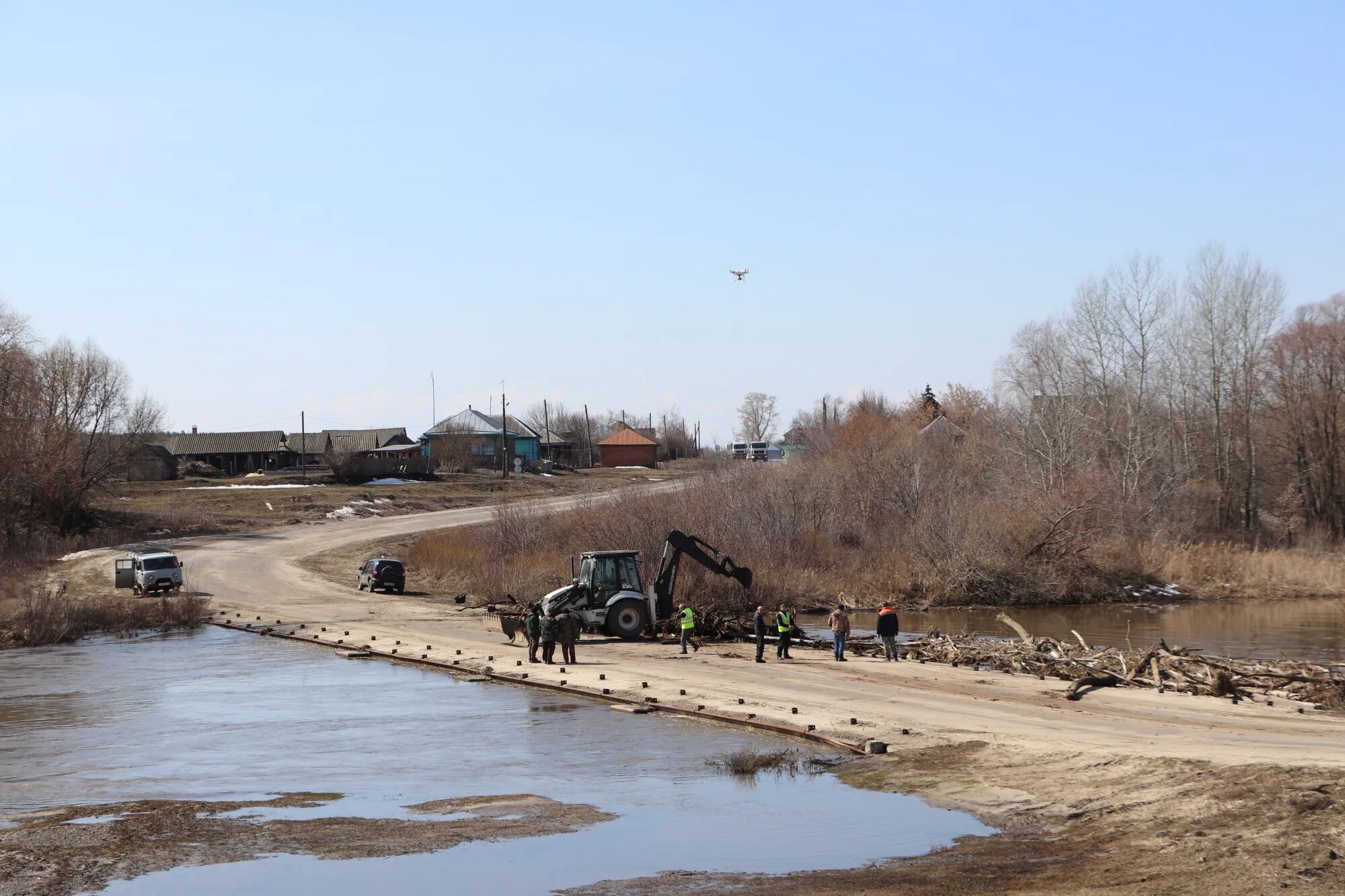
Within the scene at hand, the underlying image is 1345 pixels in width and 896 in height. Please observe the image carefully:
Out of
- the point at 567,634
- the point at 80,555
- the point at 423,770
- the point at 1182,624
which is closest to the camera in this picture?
the point at 423,770

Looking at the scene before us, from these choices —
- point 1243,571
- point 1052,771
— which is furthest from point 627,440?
point 1052,771

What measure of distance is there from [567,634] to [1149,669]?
1406cm

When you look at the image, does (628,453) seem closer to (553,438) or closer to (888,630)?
(553,438)

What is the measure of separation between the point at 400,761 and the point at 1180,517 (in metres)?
52.4

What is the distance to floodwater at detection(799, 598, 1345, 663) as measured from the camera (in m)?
37.9

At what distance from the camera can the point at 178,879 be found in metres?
14.5

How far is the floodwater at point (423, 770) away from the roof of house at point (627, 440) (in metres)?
111

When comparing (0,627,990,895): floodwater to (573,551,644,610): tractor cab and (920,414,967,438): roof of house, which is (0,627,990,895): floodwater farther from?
(920,414,967,438): roof of house

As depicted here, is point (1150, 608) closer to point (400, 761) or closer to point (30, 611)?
point (400, 761)

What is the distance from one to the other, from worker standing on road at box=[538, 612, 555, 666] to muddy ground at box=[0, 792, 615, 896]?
46.2 feet

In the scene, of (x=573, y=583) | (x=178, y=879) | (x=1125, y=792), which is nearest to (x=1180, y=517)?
(x=573, y=583)

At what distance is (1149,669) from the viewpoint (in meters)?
27.7

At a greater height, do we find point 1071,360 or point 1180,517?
point 1071,360

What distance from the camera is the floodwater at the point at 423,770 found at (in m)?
15.0
